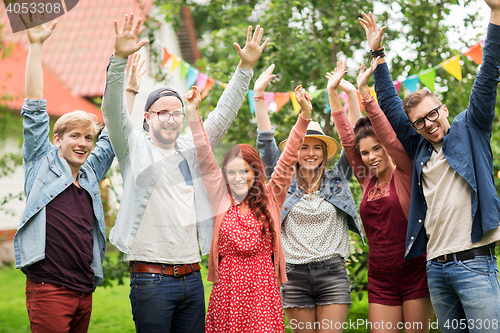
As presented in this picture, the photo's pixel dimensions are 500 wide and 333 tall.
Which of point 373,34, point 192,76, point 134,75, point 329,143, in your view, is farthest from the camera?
point 192,76

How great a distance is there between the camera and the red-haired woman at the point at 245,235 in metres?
2.44

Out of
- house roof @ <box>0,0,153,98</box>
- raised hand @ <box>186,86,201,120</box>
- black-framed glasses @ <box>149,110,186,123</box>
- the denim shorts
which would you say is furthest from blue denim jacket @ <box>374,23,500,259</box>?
house roof @ <box>0,0,153,98</box>

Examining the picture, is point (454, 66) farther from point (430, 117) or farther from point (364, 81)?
point (430, 117)

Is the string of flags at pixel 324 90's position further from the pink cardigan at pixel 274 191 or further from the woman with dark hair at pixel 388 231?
the pink cardigan at pixel 274 191

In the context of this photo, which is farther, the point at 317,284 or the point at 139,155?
the point at 317,284

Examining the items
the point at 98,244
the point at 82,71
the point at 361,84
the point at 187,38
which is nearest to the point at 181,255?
the point at 98,244

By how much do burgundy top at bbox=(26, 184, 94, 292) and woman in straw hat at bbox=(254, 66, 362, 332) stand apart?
118 centimetres

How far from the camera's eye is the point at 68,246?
7.79ft

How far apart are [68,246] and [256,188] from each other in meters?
1.10

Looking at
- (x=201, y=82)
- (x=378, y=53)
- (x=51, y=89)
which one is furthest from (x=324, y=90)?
(x=51, y=89)

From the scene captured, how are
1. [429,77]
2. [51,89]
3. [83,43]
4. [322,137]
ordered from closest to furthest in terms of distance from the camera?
[322,137]
[429,77]
[51,89]
[83,43]

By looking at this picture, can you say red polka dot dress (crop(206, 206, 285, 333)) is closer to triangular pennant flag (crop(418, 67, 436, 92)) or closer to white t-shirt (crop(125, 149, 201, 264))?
white t-shirt (crop(125, 149, 201, 264))

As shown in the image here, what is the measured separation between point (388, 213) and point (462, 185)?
0.53 metres

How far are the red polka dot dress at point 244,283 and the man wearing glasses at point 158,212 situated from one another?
14 centimetres
